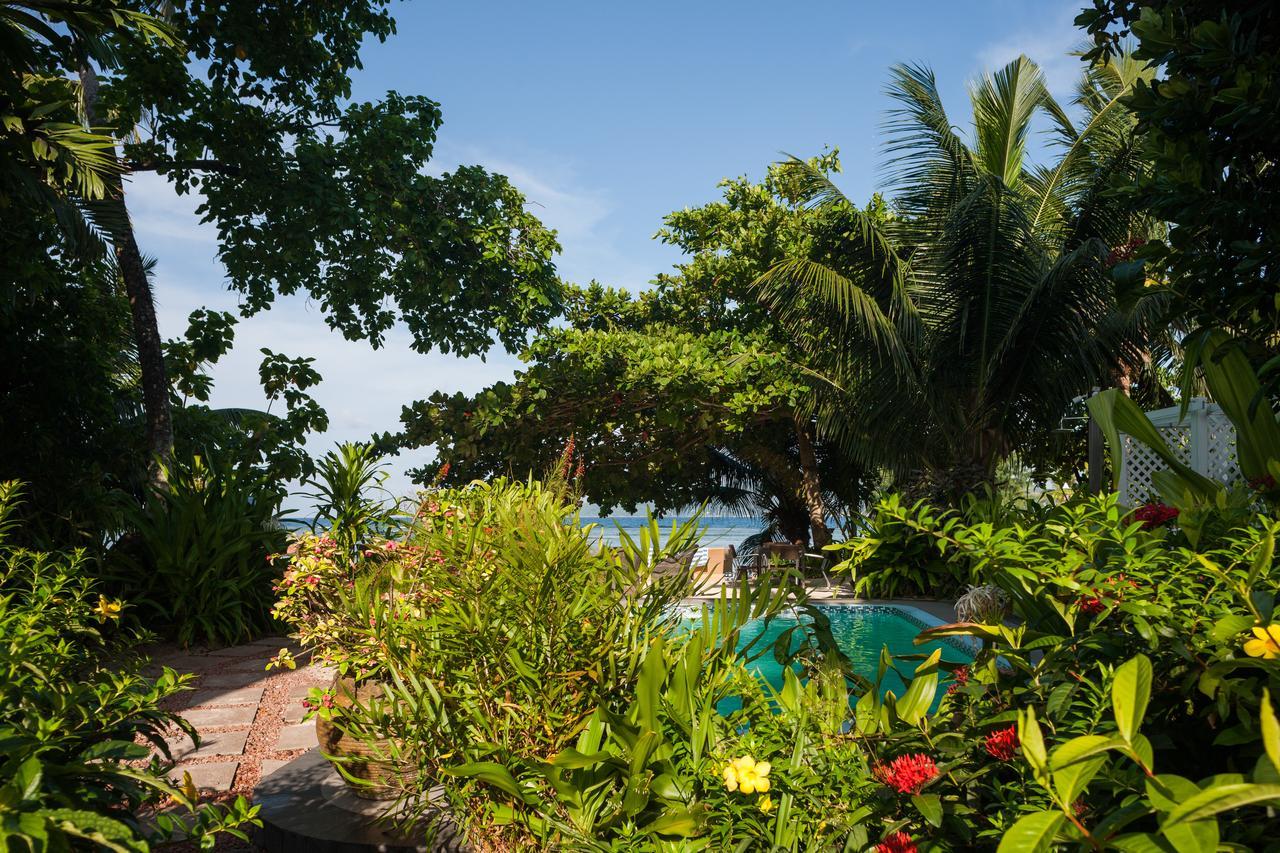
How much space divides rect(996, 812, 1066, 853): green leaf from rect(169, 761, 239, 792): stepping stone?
3.88m

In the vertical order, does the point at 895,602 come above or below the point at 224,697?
below

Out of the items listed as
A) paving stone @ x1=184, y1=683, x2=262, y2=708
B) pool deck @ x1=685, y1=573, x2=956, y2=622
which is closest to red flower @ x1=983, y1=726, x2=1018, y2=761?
paving stone @ x1=184, y1=683, x2=262, y2=708

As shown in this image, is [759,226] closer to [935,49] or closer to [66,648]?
[935,49]

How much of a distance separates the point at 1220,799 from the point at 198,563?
778 centimetres

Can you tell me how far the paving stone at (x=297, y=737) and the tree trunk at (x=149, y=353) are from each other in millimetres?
4614

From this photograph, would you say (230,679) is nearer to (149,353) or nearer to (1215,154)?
(149,353)

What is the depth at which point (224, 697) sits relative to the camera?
18.0ft

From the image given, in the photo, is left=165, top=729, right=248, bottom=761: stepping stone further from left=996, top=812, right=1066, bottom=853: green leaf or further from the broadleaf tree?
the broadleaf tree

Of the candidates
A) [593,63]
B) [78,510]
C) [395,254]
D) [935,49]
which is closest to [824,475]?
[935,49]

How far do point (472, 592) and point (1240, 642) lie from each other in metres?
1.87

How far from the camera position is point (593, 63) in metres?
6.46

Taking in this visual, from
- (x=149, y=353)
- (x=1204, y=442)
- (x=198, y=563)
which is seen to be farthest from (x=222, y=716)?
(x=1204, y=442)

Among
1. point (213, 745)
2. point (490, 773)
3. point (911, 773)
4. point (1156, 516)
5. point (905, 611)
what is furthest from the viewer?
point (905, 611)

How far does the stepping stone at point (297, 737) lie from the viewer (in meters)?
4.52
